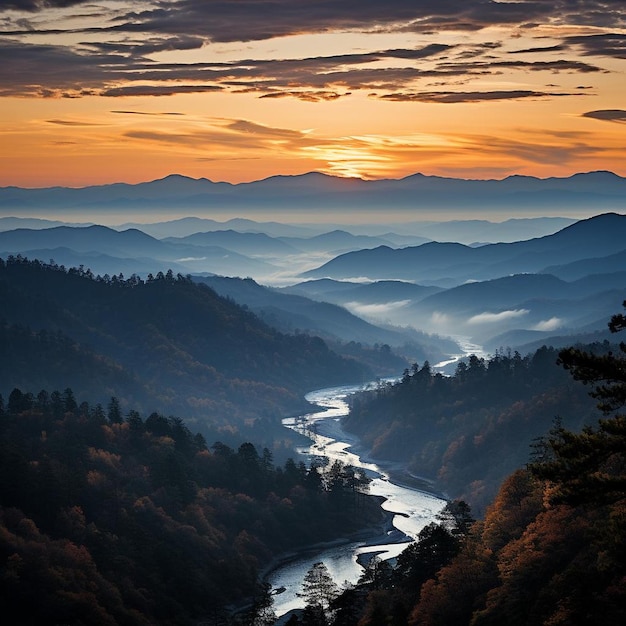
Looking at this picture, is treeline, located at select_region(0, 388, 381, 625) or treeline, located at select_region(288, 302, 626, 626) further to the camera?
treeline, located at select_region(0, 388, 381, 625)

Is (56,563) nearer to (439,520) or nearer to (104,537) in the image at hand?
(104,537)

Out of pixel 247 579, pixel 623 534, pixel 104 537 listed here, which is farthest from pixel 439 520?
pixel 623 534

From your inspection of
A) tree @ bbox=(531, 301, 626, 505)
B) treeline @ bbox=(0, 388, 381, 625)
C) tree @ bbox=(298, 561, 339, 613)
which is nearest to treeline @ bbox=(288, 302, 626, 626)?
tree @ bbox=(531, 301, 626, 505)

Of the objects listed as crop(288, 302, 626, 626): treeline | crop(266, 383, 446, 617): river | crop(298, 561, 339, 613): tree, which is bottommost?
crop(266, 383, 446, 617): river

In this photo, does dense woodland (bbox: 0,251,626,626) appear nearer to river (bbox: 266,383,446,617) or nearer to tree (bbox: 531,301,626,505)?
tree (bbox: 531,301,626,505)

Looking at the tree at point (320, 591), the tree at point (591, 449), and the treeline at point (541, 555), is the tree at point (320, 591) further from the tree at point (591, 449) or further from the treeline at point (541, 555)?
the tree at point (591, 449)

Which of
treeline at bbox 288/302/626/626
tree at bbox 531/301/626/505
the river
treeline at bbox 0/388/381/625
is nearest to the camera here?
tree at bbox 531/301/626/505

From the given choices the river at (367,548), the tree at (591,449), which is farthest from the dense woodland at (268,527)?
the river at (367,548)
